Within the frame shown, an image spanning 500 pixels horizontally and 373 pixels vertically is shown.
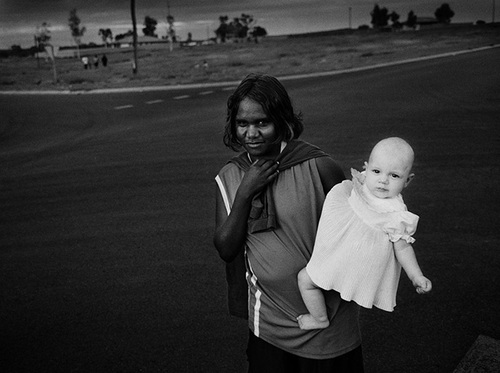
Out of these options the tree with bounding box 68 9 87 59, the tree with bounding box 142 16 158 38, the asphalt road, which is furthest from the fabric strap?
the tree with bounding box 142 16 158 38

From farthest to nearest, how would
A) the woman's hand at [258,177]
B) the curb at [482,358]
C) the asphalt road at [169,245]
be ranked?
the asphalt road at [169,245] < the curb at [482,358] < the woman's hand at [258,177]

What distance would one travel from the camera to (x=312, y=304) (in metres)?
2.20

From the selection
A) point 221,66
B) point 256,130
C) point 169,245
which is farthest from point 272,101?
point 221,66

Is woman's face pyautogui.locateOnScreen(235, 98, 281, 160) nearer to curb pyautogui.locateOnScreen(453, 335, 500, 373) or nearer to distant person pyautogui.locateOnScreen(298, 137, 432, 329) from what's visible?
distant person pyautogui.locateOnScreen(298, 137, 432, 329)

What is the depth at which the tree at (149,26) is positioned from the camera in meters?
177

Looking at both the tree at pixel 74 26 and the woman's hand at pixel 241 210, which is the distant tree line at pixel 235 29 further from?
the woman's hand at pixel 241 210

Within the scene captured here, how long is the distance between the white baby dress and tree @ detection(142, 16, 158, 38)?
18402cm

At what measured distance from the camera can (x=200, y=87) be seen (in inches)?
963

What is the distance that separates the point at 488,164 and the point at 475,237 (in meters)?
3.33

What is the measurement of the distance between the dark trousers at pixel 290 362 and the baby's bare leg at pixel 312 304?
0.16m

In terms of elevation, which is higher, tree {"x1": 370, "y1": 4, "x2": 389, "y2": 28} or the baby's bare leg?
tree {"x1": 370, "y1": 4, "x2": 389, "y2": 28}

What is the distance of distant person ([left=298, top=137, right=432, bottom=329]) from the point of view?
2.02 meters

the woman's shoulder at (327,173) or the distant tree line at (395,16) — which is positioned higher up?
the distant tree line at (395,16)

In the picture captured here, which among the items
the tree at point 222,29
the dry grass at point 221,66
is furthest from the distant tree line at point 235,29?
the dry grass at point 221,66
